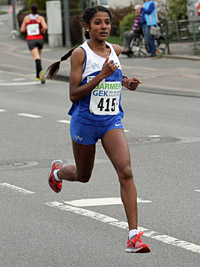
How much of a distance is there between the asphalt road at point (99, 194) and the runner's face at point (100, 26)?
5.33ft

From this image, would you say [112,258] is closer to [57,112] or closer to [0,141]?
[0,141]

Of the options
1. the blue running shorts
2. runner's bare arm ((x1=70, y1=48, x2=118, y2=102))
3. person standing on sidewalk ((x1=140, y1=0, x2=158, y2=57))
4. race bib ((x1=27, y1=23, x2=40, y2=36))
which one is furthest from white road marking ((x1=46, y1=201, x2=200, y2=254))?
person standing on sidewalk ((x1=140, y1=0, x2=158, y2=57))

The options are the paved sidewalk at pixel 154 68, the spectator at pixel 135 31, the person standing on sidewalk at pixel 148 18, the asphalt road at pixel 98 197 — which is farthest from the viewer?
the spectator at pixel 135 31

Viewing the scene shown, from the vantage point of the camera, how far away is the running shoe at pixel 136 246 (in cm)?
579

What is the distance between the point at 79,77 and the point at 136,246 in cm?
145

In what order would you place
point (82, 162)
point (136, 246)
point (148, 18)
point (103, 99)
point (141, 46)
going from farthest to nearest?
point (141, 46)
point (148, 18)
point (82, 162)
point (103, 99)
point (136, 246)

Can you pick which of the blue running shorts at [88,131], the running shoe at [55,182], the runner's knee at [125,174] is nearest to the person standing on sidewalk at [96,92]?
the blue running shorts at [88,131]

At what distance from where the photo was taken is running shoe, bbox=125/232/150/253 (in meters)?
5.79

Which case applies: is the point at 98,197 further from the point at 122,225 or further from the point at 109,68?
the point at 109,68

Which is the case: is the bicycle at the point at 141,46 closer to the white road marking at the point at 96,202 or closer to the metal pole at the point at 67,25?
the metal pole at the point at 67,25

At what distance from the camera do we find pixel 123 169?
6152 mm

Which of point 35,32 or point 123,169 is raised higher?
point 123,169

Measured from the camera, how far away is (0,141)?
12125 millimetres

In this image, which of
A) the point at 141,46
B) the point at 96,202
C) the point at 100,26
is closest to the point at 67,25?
the point at 141,46
